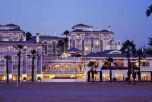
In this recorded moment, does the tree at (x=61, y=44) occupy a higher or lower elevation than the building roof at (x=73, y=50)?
higher

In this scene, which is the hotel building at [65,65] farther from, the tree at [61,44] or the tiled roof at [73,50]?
the tree at [61,44]

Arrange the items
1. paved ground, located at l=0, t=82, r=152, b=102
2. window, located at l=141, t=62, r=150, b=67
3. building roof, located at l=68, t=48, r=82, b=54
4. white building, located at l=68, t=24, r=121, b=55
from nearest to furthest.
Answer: paved ground, located at l=0, t=82, r=152, b=102 → window, located at l=141, t=62, r=150, b=67 → building roof, located at l=68, t=48, r=82, b=54 → white building, located at l=68, t=24, r=121, b=55

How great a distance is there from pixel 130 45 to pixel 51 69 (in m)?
26.6

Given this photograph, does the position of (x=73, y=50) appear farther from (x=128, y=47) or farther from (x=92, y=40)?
(x=128, y=47)

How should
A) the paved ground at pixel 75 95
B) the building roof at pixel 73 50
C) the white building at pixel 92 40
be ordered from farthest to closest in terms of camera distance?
the white building at pixel 92 40, the building roof at pixel 73 50, the paved ground at pixel 75 95

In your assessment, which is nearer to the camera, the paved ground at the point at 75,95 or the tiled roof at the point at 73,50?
the paved ground at the point at 75,95

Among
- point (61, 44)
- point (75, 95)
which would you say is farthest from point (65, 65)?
point (75, 95)

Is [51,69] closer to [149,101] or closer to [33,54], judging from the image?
[33,54]

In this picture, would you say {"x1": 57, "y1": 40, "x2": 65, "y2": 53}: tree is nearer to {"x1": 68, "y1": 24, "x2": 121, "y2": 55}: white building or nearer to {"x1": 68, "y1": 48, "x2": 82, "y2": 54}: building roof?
{"x1": 68, "y1": 24, "x2": 121, "y2": 55}: white building

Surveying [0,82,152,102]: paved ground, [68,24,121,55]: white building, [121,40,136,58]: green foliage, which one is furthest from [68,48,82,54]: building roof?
[0,82,152,102]: paved ground

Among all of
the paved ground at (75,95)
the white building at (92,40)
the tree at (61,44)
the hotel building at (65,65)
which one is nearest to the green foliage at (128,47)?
the hotel building at (65,65)

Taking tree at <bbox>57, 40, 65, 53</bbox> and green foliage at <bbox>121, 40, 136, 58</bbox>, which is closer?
green foliage at <bbox>121, 40, 136, 58</bbox>

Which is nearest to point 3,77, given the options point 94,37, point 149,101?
point 94,37

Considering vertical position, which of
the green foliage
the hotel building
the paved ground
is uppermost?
the green foliage
